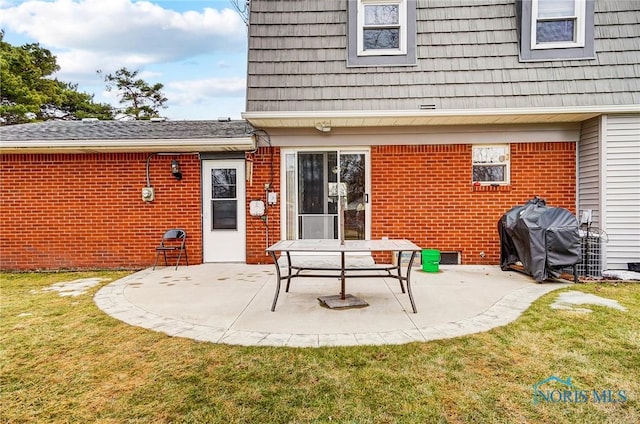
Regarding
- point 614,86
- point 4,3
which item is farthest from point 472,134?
point 4,3

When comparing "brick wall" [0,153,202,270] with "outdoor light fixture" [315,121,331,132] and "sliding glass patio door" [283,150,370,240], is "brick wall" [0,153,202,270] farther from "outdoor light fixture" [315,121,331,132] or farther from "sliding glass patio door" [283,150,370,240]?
"outdoor light fixture" [315,121,331,132]

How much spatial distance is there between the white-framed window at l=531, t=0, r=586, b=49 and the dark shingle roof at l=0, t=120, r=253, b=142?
5.58 m

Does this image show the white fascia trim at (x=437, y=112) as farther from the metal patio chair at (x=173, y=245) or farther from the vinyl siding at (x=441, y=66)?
the metal patio chair at (x=173, y=245)

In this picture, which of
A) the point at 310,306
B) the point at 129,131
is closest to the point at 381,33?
the point at 310,306

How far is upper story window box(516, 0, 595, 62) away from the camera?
6305 mm

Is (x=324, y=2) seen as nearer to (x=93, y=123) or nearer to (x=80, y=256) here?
(x=93, y=123)

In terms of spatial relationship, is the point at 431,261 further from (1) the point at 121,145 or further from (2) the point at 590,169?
(1) the point at 121,145

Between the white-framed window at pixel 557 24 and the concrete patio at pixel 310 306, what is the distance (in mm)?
4204

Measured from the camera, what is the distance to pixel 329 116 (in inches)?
245

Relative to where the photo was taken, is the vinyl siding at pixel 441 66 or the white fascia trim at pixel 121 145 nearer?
the vinyl siding at pixel 441 66

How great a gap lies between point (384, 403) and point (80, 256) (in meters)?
7.05

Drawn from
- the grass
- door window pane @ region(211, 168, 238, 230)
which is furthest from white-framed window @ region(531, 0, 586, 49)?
door window pane @ region(211, 168, 238, 230)

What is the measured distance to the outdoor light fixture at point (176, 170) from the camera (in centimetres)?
701

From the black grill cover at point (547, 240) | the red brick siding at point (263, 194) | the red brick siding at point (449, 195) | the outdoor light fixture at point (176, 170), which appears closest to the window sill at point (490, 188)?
the red brick siding at point (449, 195)
